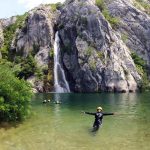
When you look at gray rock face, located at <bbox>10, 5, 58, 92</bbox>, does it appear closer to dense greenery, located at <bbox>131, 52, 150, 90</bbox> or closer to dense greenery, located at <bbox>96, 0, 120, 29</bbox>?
dense greenery, located at <bbox>96, 0, 120, 29</bbox>

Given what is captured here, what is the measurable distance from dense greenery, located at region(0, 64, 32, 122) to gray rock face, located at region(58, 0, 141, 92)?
6660 cm

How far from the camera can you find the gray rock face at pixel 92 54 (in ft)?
342

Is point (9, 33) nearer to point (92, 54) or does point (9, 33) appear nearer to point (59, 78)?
point (59, 78)

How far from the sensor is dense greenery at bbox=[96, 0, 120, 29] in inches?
5059

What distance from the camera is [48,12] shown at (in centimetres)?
13175

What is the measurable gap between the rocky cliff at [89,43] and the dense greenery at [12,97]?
6669cm

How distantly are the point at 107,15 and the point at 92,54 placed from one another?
26127 millimetres

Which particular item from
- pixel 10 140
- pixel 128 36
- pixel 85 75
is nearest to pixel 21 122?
pixel 10 140

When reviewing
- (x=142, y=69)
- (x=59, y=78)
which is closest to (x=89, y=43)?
(x=59, y=78)

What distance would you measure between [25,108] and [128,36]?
9606 cm

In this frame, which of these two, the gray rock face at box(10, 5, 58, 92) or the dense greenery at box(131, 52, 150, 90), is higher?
the gray rock face at box(10, 5, 58, 92)

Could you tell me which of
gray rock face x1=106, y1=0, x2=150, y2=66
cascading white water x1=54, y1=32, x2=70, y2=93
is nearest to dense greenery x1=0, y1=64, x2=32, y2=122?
cascading white water x1=54, y1=32, x2=70, y2=93

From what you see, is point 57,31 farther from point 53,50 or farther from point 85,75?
point 85,75

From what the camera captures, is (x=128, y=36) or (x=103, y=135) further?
(x=128, y=36)
